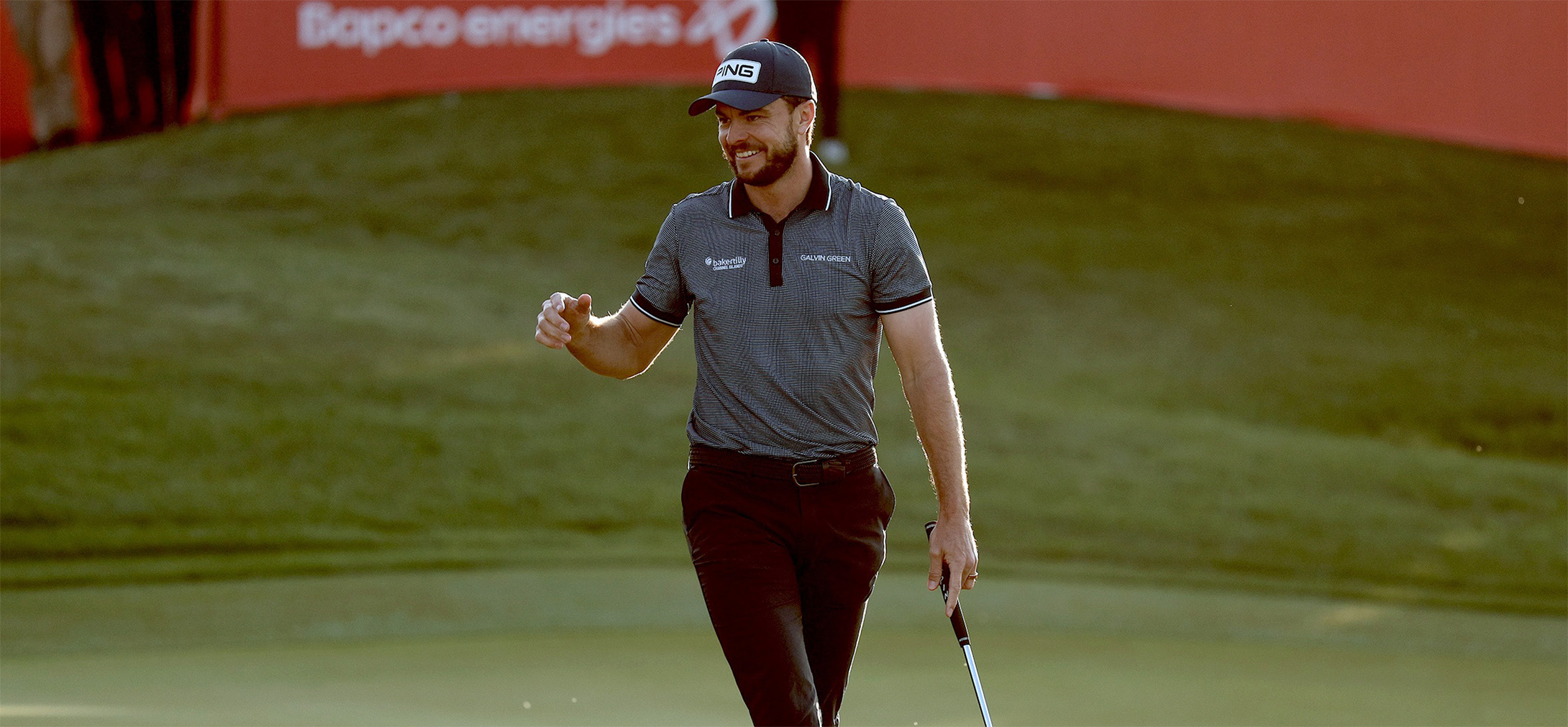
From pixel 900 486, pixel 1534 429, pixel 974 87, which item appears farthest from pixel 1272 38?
pixel 900 486

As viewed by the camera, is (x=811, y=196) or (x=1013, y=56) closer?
(x=811, y=196)

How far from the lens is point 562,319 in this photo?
8.87 ft

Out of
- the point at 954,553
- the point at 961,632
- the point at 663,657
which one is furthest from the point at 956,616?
the point at 663,657

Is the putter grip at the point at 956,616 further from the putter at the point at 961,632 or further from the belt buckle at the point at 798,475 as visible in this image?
the belt buckle at the point at 798,475

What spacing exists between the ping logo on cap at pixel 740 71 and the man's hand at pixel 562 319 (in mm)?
423

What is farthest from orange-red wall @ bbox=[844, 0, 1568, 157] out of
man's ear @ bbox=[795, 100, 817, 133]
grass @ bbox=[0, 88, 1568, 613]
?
man's ear @ bbox=[795, 100, 817, 133]

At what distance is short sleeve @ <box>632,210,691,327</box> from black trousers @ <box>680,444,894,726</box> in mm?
288

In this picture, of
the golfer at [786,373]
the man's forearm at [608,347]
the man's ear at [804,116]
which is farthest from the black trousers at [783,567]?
the man's ear at [804,116]

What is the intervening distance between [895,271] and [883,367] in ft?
27.1

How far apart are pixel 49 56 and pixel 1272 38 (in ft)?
26.0

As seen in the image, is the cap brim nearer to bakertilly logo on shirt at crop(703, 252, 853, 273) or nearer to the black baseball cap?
the black baseball cap

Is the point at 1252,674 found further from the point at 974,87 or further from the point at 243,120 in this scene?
the point at 243,120

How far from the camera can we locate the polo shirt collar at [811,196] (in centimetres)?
273

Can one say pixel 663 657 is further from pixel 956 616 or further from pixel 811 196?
pixel 811 196
